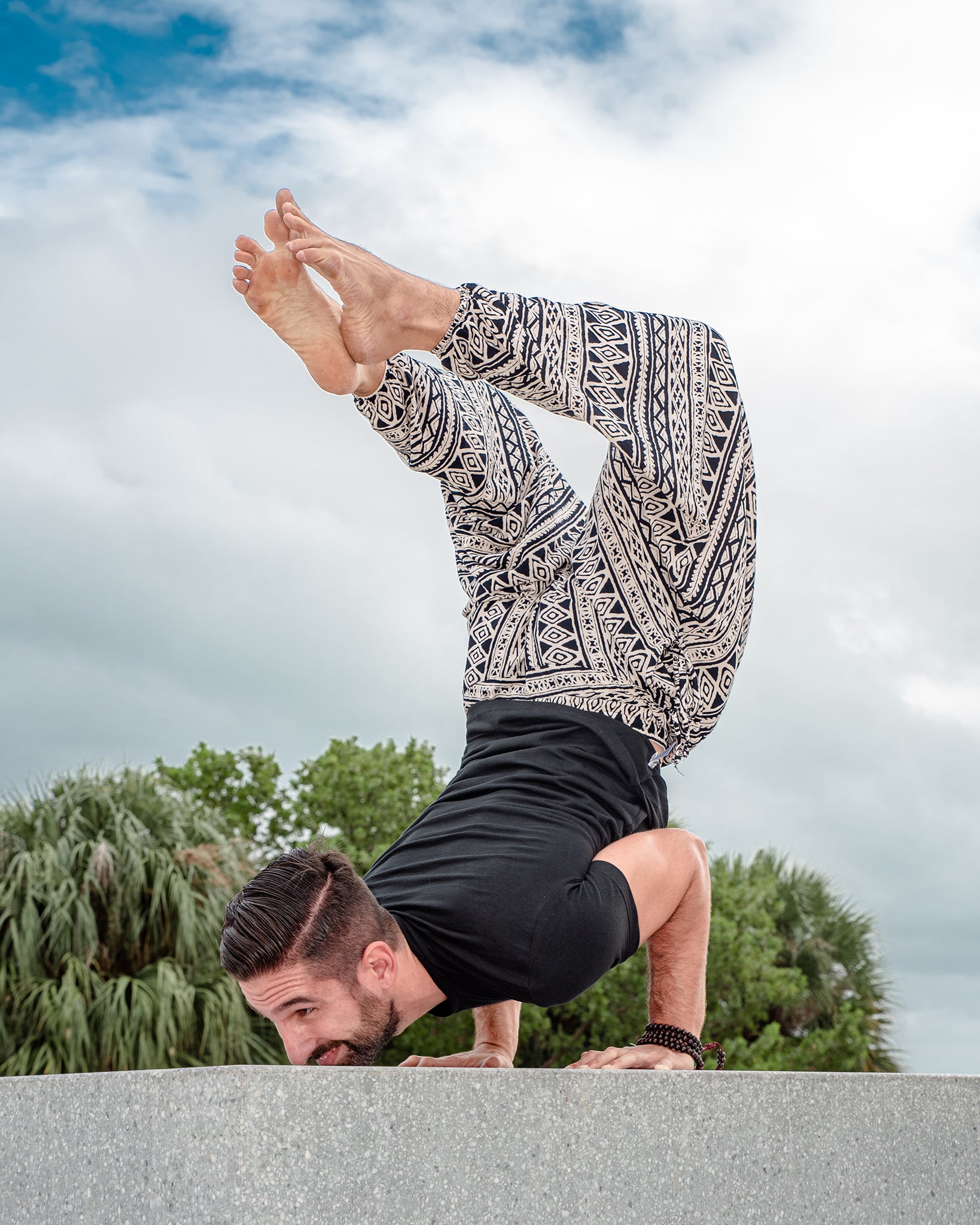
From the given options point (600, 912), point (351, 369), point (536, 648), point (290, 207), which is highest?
point (290, 207)

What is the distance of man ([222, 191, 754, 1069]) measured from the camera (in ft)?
6.93

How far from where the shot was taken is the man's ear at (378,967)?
210 cm

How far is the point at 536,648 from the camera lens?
2604 mm

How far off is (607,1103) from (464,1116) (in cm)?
26

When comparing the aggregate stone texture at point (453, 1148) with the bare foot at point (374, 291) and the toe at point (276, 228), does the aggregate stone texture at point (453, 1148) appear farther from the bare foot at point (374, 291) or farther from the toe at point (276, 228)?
the toe at point (276, 228)

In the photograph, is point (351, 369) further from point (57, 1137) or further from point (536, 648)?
point (57, 1137)

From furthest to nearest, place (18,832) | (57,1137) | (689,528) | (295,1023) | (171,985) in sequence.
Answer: (18,832), (171,985), (689,528), (295,1023), (57,1137)

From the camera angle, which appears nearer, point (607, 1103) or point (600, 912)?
point (607, 1103)

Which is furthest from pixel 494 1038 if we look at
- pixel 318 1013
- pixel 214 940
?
pixel 214 940

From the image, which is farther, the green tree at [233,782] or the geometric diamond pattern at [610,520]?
the green tree at [233,782]

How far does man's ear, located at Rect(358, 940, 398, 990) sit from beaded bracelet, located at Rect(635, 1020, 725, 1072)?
0.58 metres

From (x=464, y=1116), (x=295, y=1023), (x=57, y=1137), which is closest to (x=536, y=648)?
(x=295, y=1023)

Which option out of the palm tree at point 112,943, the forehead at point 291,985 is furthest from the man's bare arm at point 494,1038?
the palm tree at point 112,943

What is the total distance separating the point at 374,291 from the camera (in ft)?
6.88
